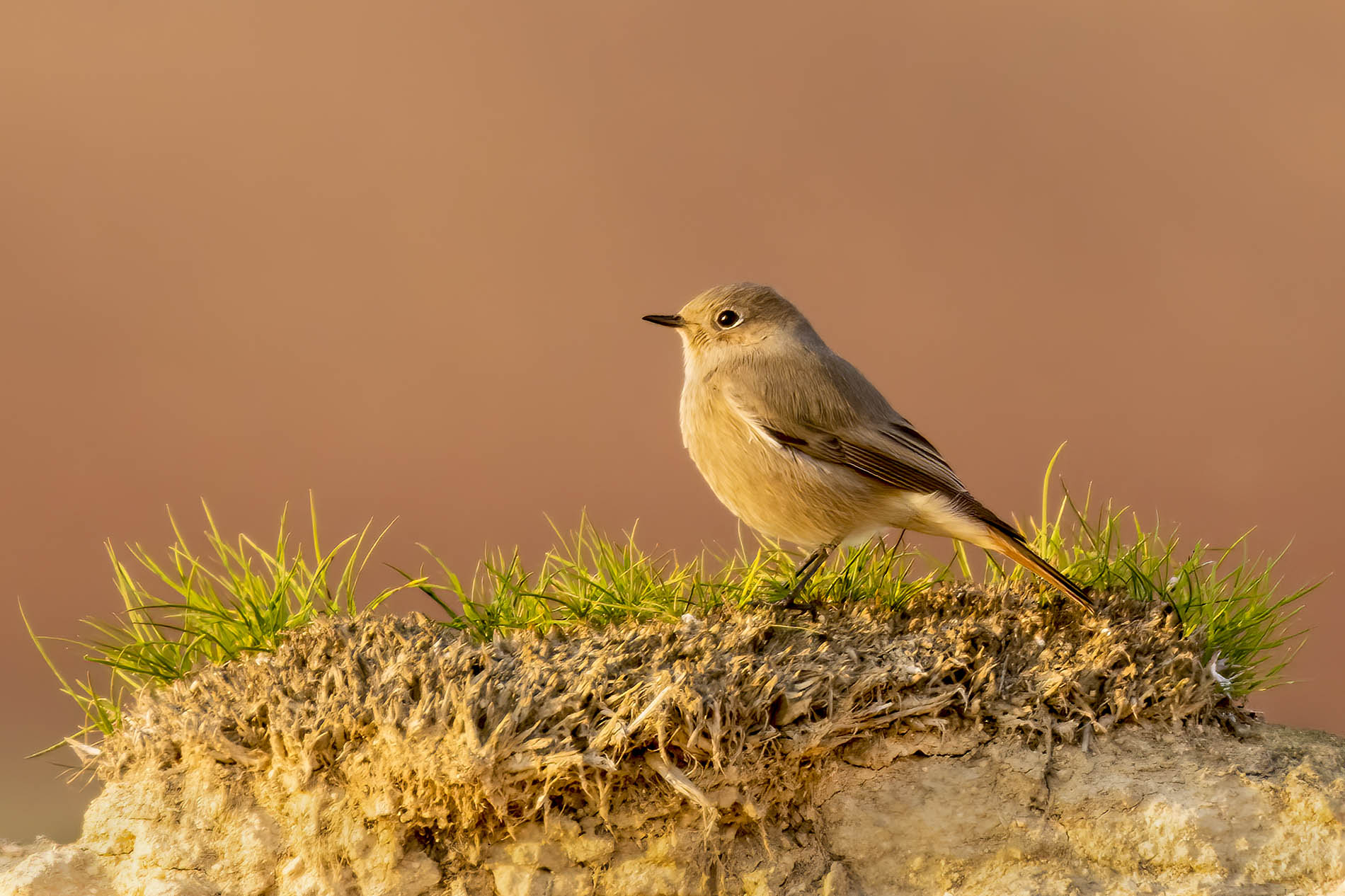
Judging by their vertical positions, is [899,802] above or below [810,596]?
below

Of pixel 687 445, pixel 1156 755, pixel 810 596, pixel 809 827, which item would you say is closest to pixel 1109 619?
pixel 1156 755

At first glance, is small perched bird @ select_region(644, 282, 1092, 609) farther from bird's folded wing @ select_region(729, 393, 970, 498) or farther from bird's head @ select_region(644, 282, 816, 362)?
bird's head @ select_region(644, 282, 816, 362)

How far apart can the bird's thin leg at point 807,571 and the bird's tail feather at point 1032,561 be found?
872 millimetres

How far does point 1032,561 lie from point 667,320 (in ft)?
8.26

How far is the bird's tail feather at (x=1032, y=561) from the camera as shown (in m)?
5.48

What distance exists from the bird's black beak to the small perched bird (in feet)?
→ 1.35

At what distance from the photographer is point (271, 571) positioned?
5812 mm

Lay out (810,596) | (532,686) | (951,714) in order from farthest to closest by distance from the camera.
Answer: (810,596)
(951,714)
(532,686)

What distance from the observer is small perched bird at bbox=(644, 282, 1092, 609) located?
5898 mm

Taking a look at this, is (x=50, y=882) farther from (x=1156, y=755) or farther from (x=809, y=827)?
(x=1156, y=755)

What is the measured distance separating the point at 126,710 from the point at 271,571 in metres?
0.94

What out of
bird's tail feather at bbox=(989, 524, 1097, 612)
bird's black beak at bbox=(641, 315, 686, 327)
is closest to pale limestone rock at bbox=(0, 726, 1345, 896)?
bird's tail feather at bbox=(989, 524, 1097, 612)

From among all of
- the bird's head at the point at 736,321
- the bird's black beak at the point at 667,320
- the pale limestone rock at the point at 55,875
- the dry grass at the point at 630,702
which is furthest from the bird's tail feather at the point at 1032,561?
the pale limestone rock at the point at 55,875

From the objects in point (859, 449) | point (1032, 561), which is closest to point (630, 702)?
point (859, 449)
